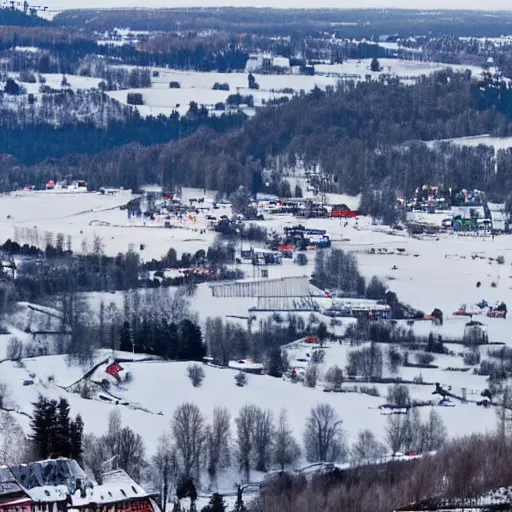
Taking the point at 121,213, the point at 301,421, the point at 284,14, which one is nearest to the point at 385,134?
the point at 121,213

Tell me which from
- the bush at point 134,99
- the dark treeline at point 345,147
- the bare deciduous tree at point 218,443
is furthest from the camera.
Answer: the bush at point 134,99

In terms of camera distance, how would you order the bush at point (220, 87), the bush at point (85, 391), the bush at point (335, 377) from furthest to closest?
the bush at point (220, 87) → the bush at point (335, 377) → the bush at point (85, 391)

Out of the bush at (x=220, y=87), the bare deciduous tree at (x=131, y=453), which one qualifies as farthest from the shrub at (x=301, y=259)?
the bush at (x=220, y=87)

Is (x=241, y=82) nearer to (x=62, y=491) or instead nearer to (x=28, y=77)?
(x=28, y=77)

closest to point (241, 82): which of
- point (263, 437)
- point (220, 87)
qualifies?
point (220, 87)

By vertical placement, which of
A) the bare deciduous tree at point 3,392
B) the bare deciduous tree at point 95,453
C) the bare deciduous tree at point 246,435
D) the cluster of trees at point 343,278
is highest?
the bare deciduous tree at point 95,453

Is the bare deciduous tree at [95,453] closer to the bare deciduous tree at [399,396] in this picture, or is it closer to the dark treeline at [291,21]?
the bare deciduous tree at [399,396]
